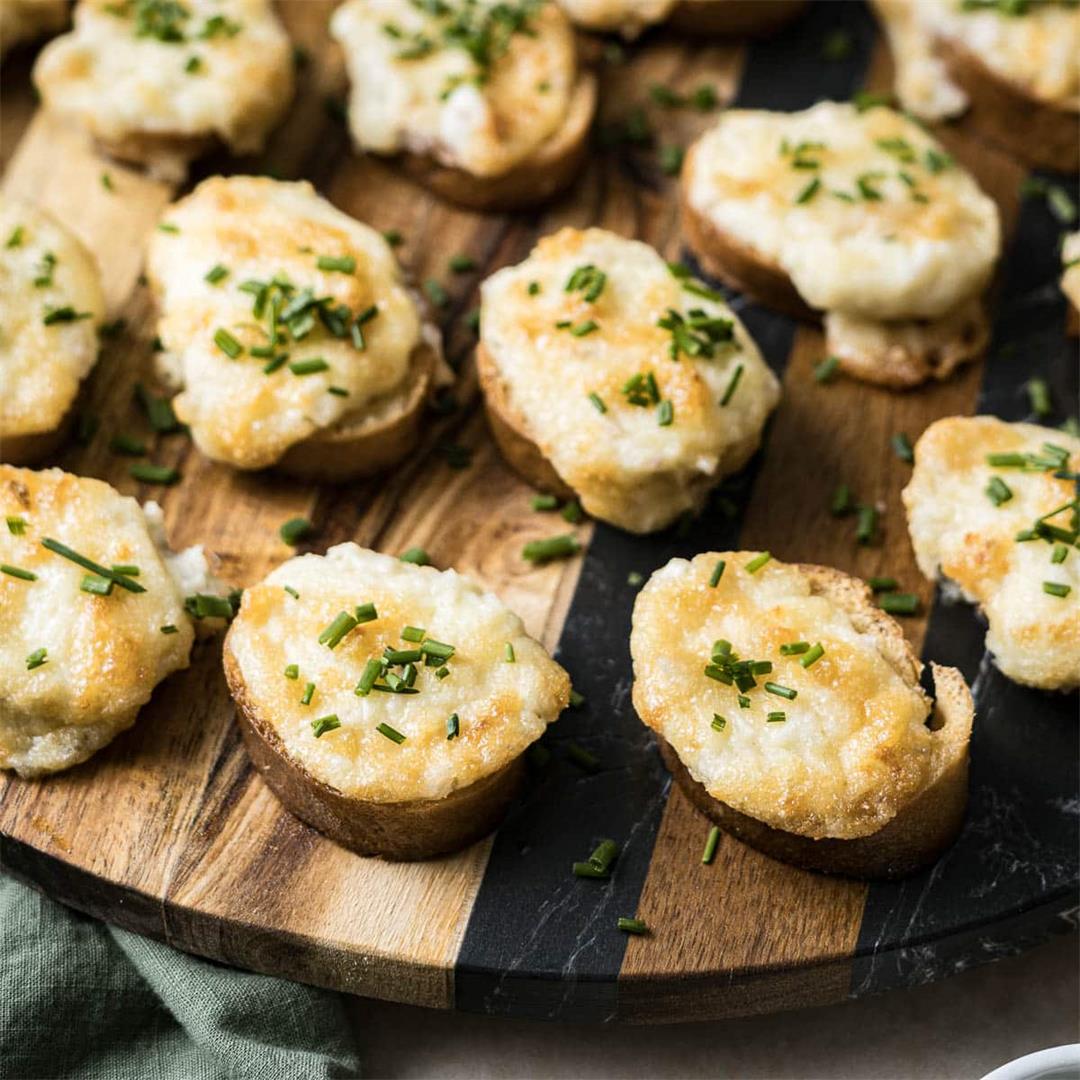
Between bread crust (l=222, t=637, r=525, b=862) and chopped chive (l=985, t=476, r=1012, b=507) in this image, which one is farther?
chopped chive (l=985, t=476, r=1012, b=507)

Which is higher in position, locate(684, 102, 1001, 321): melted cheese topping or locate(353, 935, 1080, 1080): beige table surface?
locate(684, 102, 1001, 321): melted cheese topping

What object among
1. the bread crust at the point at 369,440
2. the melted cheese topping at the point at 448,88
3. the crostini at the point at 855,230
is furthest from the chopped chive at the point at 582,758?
the melted cheese topping at the point at 448,88

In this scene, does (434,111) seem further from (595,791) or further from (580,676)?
(595,791)

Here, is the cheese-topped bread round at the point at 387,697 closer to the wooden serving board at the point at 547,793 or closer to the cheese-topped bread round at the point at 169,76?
the wooden serving board at the point at 547,793

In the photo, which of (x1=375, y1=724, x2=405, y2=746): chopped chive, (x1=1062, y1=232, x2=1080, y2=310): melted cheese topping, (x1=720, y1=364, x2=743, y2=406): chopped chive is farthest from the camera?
(x1=1062, y1=232, x2=1080, y2=310): melted cheese topping

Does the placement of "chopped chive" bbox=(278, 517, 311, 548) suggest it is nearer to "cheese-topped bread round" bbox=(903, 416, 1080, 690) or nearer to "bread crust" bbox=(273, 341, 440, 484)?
"bread crust" bbox=(273, 341, 440, 484)

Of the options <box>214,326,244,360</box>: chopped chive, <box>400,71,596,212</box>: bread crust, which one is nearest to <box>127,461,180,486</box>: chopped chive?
<box>214,326,244,360</box>: chopped chive

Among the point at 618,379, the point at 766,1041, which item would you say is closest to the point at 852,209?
the point at 618,379
